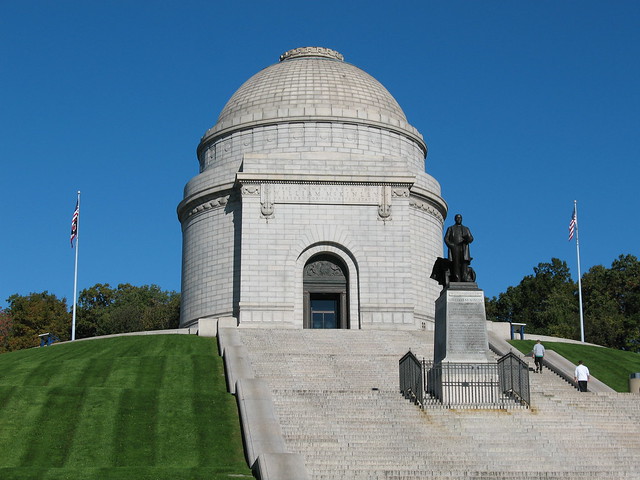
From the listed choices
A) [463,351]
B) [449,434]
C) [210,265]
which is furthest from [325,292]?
[449,434]

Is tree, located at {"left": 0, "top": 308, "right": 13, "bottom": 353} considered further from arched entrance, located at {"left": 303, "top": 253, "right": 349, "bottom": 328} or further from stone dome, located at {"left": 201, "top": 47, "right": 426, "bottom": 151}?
arched entrance, located at {"left": 303, "top": 253, "right": 349, "bottom": 328}

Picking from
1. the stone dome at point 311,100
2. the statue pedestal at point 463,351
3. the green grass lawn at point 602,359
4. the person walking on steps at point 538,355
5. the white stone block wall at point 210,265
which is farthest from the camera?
the stone dome at point 311,100

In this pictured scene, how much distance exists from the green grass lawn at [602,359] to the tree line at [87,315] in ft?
107

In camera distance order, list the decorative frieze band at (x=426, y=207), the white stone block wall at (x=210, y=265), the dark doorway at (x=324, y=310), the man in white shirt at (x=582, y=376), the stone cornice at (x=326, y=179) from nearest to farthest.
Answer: the man in white shirt at (x=582, y=376)
the stone cornice at (x=326, y=179)
the dark doorway at (x=324, y=310)
the white stone block wall at (x=210, y=265)
the decorative frieze band at (x=426, y=207)

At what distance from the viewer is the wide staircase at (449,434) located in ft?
67.2

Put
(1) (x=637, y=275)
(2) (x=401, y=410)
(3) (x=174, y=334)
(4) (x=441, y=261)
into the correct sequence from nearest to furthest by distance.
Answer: (2) (x=401, y=410) < (4) (x=441, y=261) < (3) (x=174, y=334) < (1) (x=637, y=275)

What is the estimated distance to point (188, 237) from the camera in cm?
5025

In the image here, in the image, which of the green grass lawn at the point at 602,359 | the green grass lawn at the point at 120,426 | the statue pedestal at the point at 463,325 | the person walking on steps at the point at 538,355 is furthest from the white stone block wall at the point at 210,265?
the statue pedestal at the point at 463,325

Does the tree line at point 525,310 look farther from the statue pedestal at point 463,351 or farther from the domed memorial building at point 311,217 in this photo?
the statue pedestal at point 463,351

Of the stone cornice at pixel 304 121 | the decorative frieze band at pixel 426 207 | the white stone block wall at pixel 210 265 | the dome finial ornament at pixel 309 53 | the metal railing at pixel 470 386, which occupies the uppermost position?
the dome finial ornament at pixel 309 53

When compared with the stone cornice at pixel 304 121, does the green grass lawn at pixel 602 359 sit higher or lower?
lower

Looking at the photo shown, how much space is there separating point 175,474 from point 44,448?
369cm

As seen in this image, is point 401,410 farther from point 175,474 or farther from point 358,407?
point 175,474

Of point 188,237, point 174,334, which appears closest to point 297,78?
point 188,237
